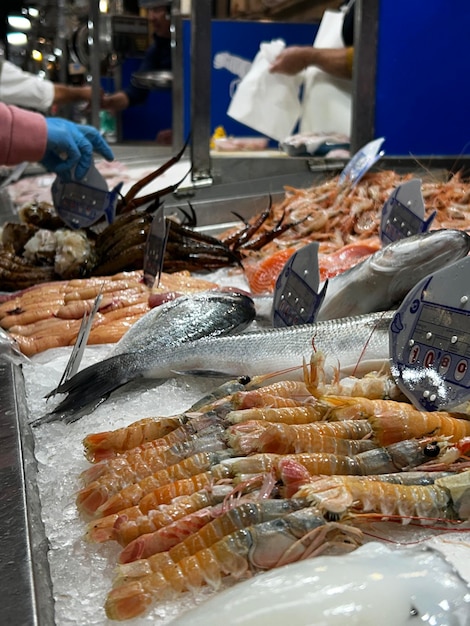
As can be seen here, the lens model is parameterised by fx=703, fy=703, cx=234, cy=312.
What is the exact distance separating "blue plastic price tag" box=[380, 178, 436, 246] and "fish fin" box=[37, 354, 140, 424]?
1.38 metres

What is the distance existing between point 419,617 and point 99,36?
7.06 m

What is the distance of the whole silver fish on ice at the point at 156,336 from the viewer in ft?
6.71

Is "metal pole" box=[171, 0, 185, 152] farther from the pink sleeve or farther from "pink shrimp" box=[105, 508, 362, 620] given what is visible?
"pink shrimp" box=[105, 508, 362, 620]

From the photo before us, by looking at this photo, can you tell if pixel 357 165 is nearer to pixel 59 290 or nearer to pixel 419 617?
pixel 59 290

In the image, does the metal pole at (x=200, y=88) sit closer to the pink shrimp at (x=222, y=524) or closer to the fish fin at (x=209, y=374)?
the fish fin at (x=209, y=374)

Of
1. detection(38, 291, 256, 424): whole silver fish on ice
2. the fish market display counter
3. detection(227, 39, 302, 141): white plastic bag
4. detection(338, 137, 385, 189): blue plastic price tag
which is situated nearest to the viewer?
the fish market display counter

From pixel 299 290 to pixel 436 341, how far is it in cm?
73

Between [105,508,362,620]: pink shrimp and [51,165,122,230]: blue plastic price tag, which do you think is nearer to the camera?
[105,508,362,620]: pink shrimp

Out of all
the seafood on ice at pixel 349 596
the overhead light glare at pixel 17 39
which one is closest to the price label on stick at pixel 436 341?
the seafood on ice at pixel 349 596

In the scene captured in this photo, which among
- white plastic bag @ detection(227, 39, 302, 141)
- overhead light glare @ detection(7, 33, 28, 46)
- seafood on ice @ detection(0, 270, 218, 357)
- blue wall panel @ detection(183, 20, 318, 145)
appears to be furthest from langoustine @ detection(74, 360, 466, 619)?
overhead light glare @ detection(7, 33, 28, 46)

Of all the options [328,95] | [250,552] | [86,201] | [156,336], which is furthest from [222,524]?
[328,95]

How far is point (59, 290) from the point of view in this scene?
125 inches

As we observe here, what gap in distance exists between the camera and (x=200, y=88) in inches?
196

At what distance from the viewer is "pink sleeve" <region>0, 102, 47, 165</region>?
3672 mm
